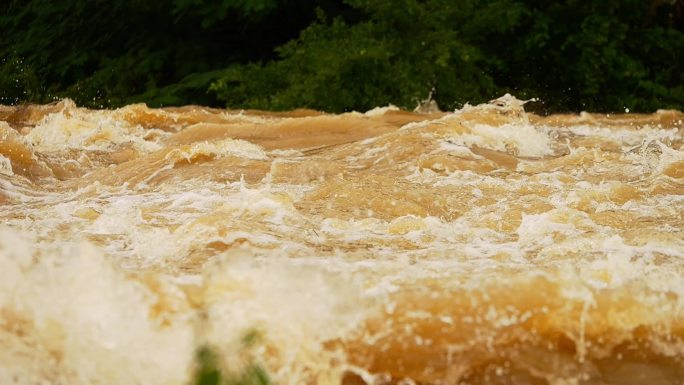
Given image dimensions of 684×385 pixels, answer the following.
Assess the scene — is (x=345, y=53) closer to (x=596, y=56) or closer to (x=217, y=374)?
(x=596, y=56)

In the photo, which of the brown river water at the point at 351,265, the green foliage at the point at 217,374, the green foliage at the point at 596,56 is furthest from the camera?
the green foliage at the point at 596,56

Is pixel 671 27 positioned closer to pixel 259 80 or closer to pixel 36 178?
pixel 259 80

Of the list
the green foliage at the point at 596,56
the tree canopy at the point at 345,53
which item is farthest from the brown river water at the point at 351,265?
the green foliage at the point at 596,56

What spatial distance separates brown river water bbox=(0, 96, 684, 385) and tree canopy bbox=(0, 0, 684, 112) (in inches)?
151

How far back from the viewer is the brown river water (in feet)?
7.68

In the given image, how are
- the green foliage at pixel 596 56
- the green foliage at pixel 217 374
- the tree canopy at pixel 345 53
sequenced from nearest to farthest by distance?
the green foliage at pixel 217 374
the tree canopy at pixel 345 53
the green foliage at pixel 596 56

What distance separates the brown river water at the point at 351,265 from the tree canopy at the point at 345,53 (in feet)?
12.6

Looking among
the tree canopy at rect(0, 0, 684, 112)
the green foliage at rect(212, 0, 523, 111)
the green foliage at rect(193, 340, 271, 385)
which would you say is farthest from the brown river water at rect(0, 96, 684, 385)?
the tree canopy at rect(0, 0, 684, 112)

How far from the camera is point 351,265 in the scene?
2951 mm

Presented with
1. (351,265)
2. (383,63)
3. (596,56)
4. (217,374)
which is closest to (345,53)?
(383,63)

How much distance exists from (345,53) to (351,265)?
21.2ft

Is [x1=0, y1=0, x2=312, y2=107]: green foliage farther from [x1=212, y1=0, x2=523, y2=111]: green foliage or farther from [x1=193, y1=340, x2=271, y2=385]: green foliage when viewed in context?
[x1=193, y1=340, x2=271, y2=385]: green foliage

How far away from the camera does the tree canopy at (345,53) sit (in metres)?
9.52

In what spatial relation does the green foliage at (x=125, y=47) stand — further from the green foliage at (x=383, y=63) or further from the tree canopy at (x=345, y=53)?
the green foliage at (x=383, y=63)
